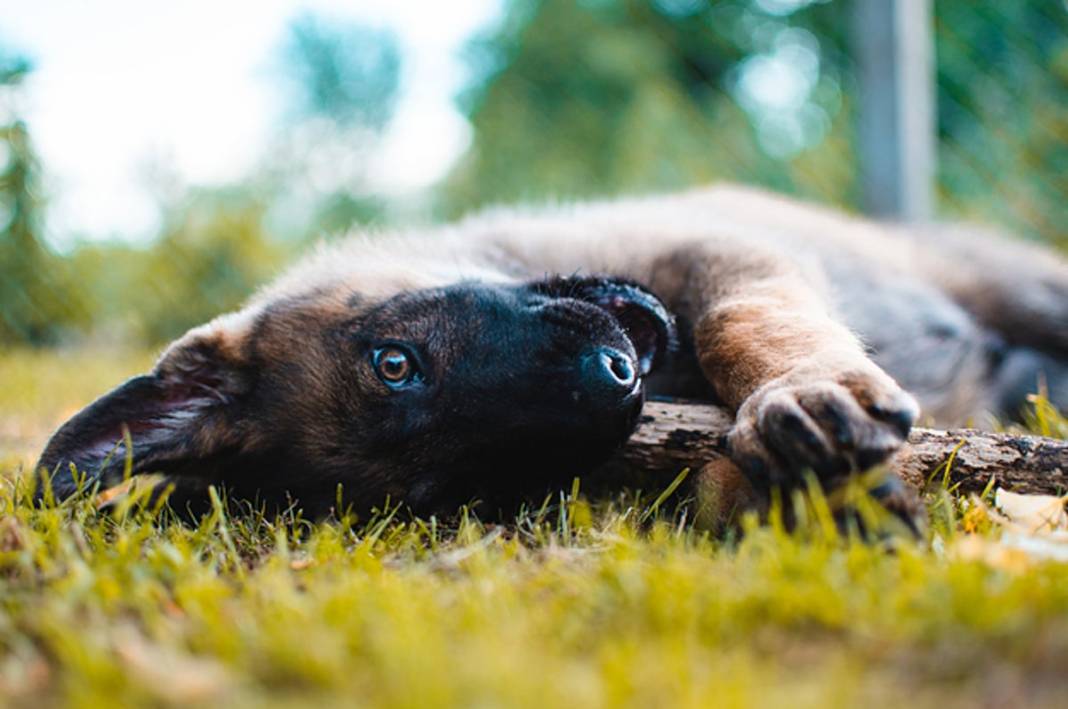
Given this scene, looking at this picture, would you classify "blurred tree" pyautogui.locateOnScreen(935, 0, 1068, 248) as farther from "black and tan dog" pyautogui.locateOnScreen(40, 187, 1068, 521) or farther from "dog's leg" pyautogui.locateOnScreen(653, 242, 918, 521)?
"dog's leg" pyautogui.locateOnScreen(653, 242, 918, 521)

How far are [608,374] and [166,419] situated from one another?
49.5 inches

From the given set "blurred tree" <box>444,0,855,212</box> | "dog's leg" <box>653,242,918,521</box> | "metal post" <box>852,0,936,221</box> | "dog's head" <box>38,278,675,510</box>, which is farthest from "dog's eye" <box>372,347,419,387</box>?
"metal post" <box>852,0,936,221</box>

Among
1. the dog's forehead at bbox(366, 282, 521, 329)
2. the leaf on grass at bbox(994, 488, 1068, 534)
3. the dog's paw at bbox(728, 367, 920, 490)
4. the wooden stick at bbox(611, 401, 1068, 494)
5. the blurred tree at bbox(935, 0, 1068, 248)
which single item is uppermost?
the blurred tree at bbox(935, 0, 1068, 248)

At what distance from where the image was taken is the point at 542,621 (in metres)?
1.51

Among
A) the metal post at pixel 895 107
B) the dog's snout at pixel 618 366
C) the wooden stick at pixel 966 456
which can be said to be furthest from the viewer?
the metal post at pixel 895 107

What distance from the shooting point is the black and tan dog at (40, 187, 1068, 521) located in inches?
87.8

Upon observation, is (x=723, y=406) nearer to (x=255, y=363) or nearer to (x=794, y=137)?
(x=255, y=363)

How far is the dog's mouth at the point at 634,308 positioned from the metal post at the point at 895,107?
13.1ft

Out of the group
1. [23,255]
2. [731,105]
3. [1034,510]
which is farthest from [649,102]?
[1034,510]

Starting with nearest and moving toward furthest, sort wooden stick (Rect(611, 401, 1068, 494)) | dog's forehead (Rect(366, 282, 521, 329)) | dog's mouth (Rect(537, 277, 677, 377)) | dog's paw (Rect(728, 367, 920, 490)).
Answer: dog's paw (Rect(728, 367, 920, 490)), wooden stick (Rect(611, 401, 1068, 494)), dog's forehead (Rect(366, 282, 521, 329)), dog's mouth (Rect(537, 277, 677, 377))

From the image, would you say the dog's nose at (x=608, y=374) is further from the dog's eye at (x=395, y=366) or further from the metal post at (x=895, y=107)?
the metal post at (x=895, y=107)

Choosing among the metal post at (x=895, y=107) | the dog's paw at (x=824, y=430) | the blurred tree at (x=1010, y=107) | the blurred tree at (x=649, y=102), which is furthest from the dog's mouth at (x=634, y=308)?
the blurred tree at (x=1010, y=107)

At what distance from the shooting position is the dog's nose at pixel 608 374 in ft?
7.33

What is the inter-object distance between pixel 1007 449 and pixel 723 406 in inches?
27.5
